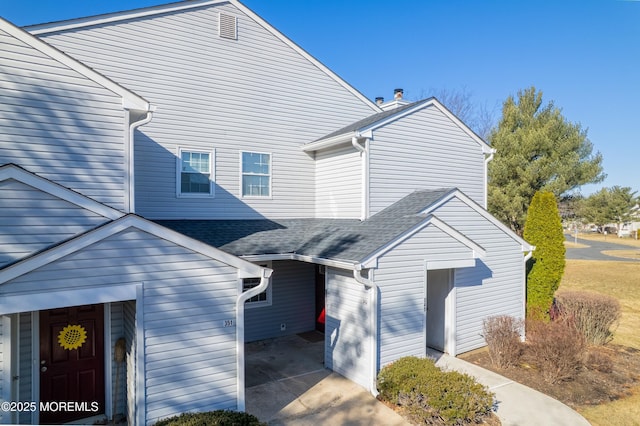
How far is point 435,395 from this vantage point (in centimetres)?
629

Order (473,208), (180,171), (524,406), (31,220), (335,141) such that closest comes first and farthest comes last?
(31,220) → (524,406) → (473,208) → (180,171) → (335,141)

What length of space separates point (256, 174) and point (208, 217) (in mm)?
1945

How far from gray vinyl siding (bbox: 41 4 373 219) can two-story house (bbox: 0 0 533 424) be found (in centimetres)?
5

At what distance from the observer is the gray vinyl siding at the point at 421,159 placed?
1049 cm

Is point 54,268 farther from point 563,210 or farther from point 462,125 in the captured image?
point 563,210

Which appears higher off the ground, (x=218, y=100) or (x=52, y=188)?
(x=218, y=100)

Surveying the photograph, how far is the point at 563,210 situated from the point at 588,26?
56.0 feet

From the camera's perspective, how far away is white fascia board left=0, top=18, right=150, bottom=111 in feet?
19.8

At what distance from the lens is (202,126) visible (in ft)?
34.1

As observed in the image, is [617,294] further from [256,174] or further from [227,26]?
[227,26]

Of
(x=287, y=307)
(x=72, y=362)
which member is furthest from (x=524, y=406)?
(x=72, y=362)

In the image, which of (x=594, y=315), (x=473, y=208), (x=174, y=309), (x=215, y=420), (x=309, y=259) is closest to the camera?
(x=215, y=420)

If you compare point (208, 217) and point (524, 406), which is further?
point (208, 217)

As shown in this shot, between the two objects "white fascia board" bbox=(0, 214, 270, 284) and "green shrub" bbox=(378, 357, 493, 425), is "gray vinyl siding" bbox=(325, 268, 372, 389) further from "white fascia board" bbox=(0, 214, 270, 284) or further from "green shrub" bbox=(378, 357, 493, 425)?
"white fascia board" bbox=(0, 214, 270, 284)
